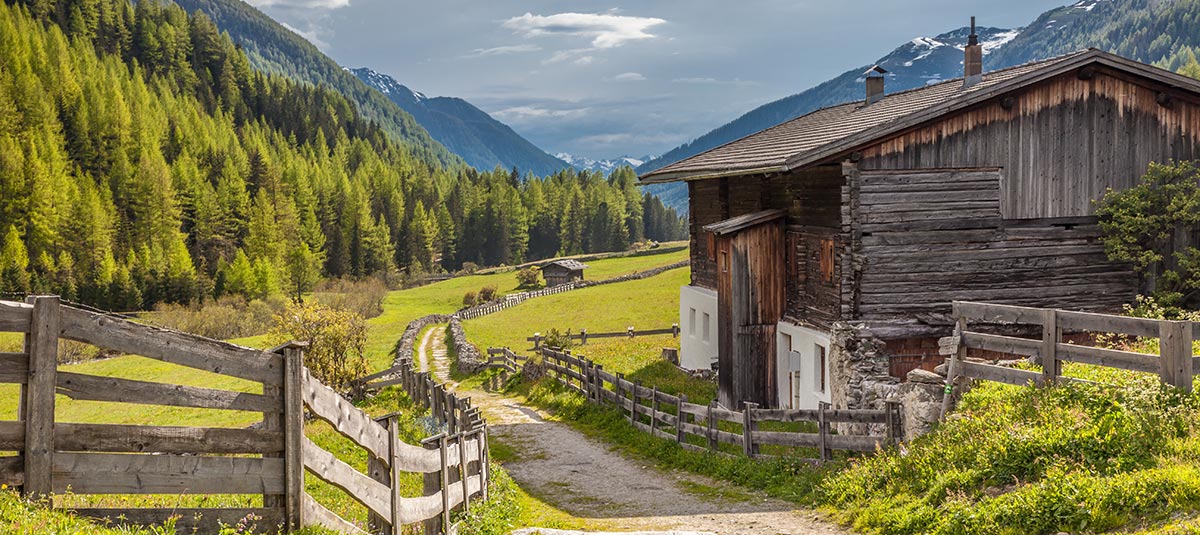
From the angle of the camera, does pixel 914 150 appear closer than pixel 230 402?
No

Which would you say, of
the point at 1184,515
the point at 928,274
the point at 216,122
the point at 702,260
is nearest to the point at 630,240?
the point at 216,122

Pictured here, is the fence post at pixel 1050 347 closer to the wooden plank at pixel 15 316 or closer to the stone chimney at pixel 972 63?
the wooden plank at pixel 15 316

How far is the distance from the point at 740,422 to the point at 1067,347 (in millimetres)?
6537

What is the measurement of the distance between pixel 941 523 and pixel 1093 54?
14454 millimetres

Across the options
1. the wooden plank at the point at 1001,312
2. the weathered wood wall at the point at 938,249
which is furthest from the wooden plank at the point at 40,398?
the weathered wood wall at the point at 938,249

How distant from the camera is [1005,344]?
13.8m

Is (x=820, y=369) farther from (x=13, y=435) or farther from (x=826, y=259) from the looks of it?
(x=13, y=435)

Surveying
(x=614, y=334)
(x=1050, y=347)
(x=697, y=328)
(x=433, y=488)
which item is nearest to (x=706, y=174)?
(x=697, y=328)

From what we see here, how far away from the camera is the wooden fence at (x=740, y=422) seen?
1540 cm

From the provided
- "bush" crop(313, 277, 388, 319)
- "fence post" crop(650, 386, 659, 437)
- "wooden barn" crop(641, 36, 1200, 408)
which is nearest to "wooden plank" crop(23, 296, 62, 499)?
"fence post" crop(650, 386, 659, 437)

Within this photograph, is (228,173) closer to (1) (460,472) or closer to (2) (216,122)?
(2) (216,122)

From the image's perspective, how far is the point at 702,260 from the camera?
3141cm

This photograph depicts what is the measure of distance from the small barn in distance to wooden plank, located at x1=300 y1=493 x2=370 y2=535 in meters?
87.7

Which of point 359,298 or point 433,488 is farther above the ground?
point 433,488
